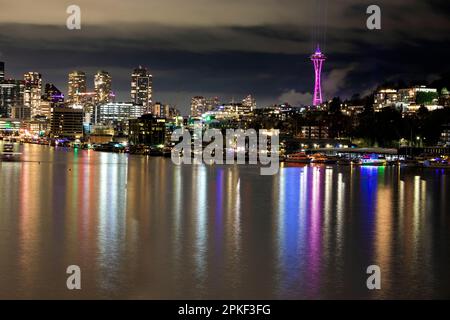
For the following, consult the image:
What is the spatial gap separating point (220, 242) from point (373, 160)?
35203 mm

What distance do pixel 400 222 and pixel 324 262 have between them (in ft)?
16.5

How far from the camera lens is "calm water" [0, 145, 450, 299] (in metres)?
8.91

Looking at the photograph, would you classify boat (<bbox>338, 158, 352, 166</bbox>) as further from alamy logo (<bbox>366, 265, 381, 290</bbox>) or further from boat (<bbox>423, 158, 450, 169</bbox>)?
alamy logo (<bbox>366, 265, 381, 290</bbox>)

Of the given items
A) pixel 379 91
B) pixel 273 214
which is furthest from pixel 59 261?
pixel 379 91

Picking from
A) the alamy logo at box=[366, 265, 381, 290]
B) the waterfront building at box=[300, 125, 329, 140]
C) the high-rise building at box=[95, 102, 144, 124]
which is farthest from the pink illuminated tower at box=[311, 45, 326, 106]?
the alamy logo at box=[366, 265, 381, 290]

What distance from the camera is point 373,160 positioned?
1796 inches

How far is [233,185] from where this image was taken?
23.9 m

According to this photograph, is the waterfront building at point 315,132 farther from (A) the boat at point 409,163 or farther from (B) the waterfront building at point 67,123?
(B) the waterfront building at point 67,123

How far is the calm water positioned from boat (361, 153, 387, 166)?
883 inches

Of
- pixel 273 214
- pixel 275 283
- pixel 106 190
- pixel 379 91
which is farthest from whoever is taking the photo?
pixel 379 91

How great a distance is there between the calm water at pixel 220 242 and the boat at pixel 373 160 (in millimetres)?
22427

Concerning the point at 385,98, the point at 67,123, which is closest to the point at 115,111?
the point at 67,123

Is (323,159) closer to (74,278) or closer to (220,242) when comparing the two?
(220,242)
